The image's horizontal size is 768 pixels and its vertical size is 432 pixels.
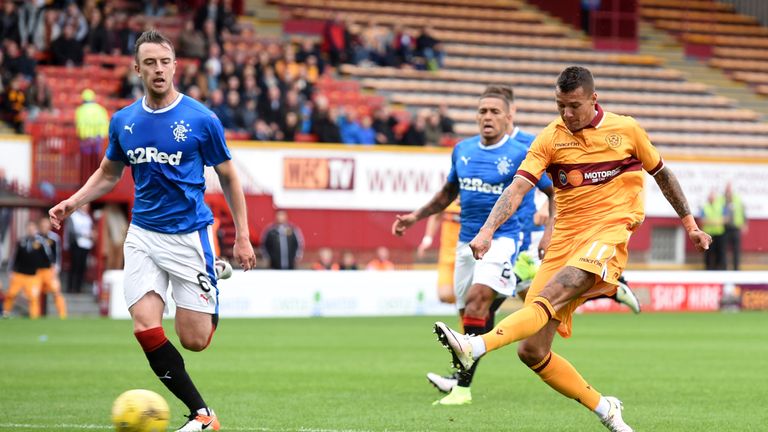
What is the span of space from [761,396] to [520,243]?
8.40 feet

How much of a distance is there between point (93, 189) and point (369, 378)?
18.2 ft

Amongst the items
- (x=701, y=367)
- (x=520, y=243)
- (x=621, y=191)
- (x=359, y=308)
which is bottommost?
(x=359, y=308)

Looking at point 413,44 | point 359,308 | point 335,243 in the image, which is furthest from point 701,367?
point 413,44

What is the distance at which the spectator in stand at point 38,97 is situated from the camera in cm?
2738

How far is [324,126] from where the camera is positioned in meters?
30.3

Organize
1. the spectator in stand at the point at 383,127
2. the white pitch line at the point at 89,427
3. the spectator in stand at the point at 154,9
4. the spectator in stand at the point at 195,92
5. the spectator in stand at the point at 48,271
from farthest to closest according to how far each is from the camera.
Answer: the spectator in stand at the point at 154,9 < the spectator in stand at the point at 383,127 < the spectator in stand at the point at 195,92 < the spectator in stand at the point at 48,271 < the white pitch line at the point at 89,427


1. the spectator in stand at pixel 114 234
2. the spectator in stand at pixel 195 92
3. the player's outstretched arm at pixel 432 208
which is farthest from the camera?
the spectator in stand at pixel 195 92

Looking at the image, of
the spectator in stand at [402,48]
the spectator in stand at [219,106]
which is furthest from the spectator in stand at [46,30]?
the spectator in stand at [402,48]

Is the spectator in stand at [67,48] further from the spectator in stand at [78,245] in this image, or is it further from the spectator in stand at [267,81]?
the spectator in stand at [78,245]

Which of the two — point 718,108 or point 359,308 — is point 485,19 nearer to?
point 718,108

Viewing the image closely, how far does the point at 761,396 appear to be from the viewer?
12.4m

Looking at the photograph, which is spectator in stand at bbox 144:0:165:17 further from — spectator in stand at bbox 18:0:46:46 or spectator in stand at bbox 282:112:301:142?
spectator in stand at bbox 282:112:301:142

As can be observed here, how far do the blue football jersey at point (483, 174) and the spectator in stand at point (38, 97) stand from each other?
1685cm

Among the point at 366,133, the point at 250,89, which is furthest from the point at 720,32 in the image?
the point at 250,89
